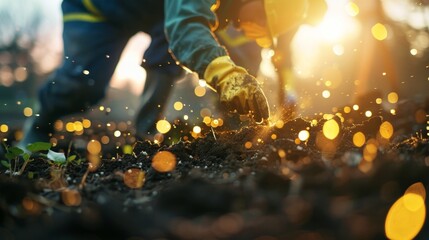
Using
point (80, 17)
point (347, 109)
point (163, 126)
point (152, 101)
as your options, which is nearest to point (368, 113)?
point (347, 109)

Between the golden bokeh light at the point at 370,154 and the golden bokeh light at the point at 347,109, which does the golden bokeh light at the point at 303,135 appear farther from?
the golden bokeh light at the point at 347,109

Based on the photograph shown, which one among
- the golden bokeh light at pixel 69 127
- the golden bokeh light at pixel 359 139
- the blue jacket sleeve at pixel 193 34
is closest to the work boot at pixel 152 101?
the golden bokeh light at pixel 69 127

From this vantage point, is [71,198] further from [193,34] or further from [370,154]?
[193,34]

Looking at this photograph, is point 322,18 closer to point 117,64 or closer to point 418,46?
point 117,64

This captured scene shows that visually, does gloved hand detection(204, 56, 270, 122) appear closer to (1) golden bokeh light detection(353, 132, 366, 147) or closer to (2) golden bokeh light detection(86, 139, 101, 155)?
(1) golden bokeh light detection(353, 132, 366, 147)

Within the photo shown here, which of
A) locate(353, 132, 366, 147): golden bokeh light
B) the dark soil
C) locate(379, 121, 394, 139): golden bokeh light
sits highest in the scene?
locate(379, 121, 394, 139): golden bokeh light

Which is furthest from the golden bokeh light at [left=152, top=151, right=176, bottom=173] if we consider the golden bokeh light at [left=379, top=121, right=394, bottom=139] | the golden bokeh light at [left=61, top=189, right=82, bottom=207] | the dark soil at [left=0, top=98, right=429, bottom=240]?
the golden bokeh light at [left=379, top=121, right=394, bottom=139]
